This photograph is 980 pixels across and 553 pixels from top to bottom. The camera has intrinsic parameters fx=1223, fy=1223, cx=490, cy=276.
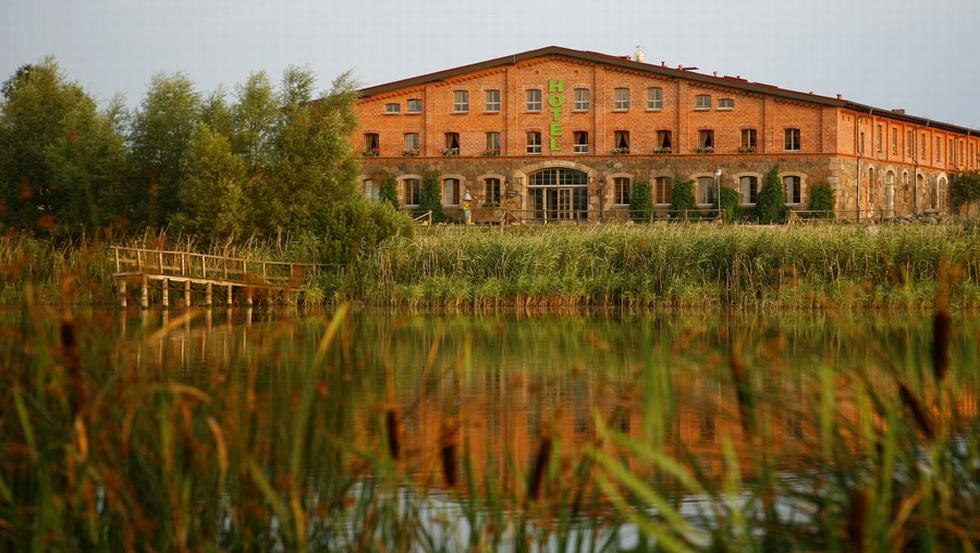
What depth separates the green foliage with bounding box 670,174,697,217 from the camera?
43.8 meters

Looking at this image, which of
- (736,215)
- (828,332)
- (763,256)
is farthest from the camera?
(736,215)

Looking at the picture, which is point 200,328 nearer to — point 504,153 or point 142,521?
point 142,521

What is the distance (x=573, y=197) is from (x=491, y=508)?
4214 centimetres

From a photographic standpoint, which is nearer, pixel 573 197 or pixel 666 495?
pixel 666 495

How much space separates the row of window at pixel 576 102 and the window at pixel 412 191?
267 cm

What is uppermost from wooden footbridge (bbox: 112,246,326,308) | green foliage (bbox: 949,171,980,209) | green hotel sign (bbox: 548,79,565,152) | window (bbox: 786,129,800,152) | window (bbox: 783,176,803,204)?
green hotel sign (bbox: 548,79,565,152)

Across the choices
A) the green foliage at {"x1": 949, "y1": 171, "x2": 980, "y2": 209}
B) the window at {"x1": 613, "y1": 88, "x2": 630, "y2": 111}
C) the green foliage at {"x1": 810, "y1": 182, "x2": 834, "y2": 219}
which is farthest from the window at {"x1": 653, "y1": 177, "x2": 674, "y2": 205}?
the green foliage at {"x1": 949, "y1": 171, "x2": 980, "y2": 209}

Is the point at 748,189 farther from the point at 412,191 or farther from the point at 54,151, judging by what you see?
the point at 54,151

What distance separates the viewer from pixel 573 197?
149 feet

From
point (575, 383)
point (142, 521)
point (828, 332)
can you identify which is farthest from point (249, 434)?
point (828, 332)

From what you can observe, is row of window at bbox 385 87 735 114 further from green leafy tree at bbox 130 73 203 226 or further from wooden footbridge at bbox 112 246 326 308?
wooden footbridge at bbox 112 246 326 308

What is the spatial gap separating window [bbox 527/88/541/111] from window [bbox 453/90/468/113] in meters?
2.31

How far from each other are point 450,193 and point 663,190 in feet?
26.1

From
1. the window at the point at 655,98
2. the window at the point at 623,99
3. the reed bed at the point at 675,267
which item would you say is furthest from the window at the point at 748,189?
the reed bed at the point at 675,267
